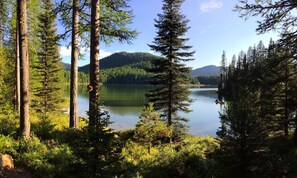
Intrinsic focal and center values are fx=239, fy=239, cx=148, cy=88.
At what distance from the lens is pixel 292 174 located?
688 centimetres

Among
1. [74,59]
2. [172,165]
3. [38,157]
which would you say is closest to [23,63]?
[74,59]

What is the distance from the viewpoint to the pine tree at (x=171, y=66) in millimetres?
18500

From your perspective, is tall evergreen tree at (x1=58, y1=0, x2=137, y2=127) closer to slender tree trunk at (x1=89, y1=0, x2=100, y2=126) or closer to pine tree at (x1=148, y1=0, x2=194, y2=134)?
slender tree trunk at (x1=89, y1=0, x2=100, y2=126)

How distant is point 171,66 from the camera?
18625 millimetres

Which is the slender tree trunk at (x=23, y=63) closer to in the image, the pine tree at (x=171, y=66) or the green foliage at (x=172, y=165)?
the green foliage at (x=172, y=165)

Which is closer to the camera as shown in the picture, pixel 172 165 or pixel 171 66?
pixel 172 165

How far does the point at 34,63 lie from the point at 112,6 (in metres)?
18.7

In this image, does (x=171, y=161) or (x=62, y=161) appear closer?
(x=62, y=161)

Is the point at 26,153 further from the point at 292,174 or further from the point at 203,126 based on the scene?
the point at 203,126

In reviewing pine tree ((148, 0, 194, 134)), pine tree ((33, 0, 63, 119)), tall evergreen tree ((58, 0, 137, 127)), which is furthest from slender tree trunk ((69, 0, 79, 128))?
pine tree ((33, 0, 63, 119))

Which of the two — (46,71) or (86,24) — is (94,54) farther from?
(46,71)

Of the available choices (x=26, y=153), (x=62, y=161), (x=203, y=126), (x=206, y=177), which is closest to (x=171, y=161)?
(x=206, y=177)

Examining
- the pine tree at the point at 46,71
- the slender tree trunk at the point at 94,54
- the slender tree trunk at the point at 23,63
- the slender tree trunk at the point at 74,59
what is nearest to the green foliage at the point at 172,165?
the slender tree trunk at the point at 94,54

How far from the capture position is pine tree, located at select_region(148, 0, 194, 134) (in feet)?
60.7
